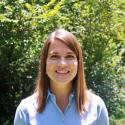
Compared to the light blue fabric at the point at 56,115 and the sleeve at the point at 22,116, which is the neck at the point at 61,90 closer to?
the light blue fabric at the point at 56,115

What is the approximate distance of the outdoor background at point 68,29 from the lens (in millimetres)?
7000

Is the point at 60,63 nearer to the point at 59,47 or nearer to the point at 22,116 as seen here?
the point at 59,47

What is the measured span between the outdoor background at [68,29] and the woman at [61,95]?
387 centimetres

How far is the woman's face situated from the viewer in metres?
2.81

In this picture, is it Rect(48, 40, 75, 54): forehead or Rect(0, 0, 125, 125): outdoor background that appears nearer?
Rect(48, 40, 75, 54): forehead

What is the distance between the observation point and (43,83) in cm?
294

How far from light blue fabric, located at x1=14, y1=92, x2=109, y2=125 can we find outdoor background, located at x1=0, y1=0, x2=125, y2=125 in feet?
12.9

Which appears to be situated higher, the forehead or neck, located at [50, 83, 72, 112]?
the forehead

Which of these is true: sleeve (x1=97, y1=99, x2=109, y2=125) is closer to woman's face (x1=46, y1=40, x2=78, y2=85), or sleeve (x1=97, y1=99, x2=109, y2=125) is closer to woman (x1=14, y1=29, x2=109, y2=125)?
woman (x1=14, y1=29, x2=109, y2=125)

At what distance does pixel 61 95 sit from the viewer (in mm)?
2918

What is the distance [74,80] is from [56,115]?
0.27m

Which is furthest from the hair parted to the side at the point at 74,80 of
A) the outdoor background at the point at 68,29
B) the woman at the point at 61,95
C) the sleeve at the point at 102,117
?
the outdoor background at the point at 68,29

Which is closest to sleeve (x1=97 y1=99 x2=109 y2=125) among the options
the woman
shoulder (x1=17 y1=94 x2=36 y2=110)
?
the woman

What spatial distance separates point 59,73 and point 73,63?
0.11 metres
